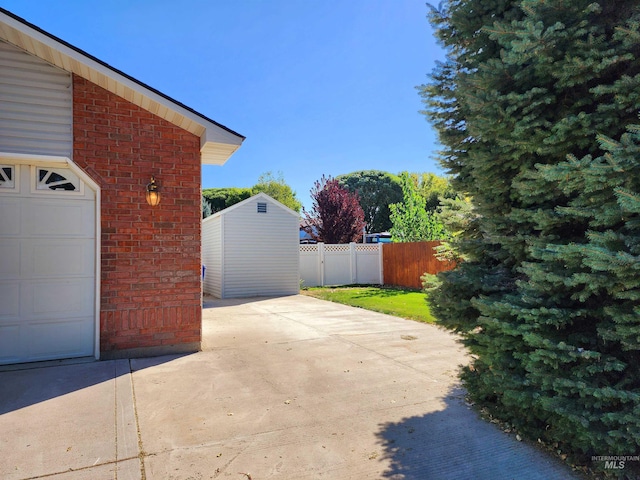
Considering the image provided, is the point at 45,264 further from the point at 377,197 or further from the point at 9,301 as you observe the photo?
the point at 377,197

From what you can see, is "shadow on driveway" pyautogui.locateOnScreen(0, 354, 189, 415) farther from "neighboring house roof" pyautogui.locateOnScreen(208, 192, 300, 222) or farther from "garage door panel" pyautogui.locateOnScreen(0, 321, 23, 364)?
"neighboring house roof" pyautogui.locateOnScreen(208, 192, 300, 222)

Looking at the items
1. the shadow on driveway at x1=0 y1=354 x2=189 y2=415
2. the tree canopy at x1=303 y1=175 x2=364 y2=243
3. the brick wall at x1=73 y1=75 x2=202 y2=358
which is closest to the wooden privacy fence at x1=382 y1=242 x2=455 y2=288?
the tree canopy at x1=303 y1=175 x2=364 y2=243

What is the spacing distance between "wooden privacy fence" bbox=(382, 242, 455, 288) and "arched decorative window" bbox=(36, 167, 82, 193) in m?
11.9

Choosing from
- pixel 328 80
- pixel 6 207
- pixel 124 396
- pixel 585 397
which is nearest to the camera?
pixel 585 397

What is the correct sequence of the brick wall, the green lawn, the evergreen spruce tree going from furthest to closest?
the green lawn
the brick wall
the evergreen spruce tree

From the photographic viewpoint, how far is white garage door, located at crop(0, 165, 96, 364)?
5070 millimetres

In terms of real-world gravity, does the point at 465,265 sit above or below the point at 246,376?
above

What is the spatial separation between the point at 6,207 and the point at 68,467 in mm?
3938

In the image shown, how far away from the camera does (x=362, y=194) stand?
34.9 meters

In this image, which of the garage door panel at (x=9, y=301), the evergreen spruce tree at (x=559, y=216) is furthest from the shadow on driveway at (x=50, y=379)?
the evergreen spruce tree at (x=559, y=216)

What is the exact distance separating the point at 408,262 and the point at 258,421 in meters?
13.5

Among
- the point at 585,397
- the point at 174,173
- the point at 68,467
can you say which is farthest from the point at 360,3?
the point at 68,467

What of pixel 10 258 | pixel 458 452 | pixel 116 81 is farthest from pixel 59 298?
pixel 458 452

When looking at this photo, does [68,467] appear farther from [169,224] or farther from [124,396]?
[169,224]
